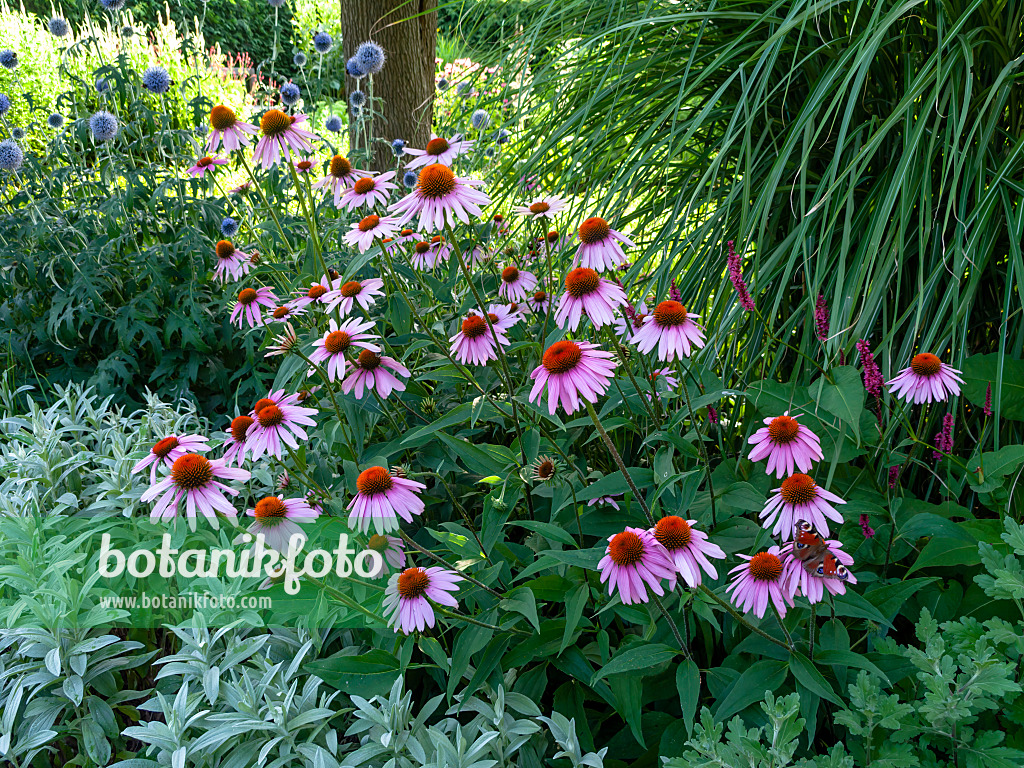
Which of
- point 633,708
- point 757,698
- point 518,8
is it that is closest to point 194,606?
point 633,708

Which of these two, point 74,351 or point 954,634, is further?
point 74,351

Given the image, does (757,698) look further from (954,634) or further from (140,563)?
(140,563)

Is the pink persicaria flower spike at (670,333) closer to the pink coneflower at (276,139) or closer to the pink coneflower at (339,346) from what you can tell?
the pink coneflower at (339,346)

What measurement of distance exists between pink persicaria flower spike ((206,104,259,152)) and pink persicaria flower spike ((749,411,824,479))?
49.4 inches

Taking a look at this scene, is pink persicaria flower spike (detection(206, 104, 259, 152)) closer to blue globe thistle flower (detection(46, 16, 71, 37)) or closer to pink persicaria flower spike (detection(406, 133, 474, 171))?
pink persicaria flower spike (detection(406, 133, 474, 171))

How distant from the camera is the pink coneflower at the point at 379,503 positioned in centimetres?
107

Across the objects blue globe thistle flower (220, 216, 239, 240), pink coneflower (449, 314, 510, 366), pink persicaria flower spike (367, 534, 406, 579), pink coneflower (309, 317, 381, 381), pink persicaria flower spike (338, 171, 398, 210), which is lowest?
pink persicaria flower spike (367, 534, 406, 579)

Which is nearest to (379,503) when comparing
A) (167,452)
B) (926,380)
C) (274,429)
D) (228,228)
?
(274,429)

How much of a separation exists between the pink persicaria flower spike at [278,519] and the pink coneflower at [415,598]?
188 mm

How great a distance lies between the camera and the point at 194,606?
1422 millimetres

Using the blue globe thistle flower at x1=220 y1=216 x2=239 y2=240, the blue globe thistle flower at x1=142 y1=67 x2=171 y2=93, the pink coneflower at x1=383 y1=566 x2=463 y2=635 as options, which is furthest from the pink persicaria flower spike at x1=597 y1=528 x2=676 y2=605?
the blue globe thistle flower at x1=142 y1=67 x2=171 y2=93

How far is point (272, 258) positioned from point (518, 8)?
104 centimetres

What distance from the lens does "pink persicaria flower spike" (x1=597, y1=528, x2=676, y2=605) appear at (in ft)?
2.93

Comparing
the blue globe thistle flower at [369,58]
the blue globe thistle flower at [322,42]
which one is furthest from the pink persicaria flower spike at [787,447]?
the blue globe thistle flower at [322,42]
